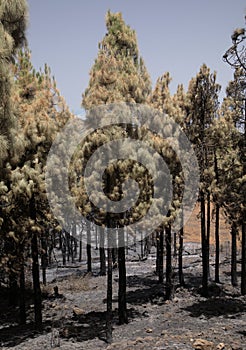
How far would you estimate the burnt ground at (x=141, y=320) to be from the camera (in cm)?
1030

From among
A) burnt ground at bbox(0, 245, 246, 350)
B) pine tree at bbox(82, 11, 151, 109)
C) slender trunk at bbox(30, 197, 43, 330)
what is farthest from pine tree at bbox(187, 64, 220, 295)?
slender trunk at bbox(30, 197, 43, 330)

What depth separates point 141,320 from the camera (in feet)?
44.5

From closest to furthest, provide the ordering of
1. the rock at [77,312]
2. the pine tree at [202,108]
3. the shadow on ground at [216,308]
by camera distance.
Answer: the shadow on ground at [216,308] → the rock at [77,312] → the pine tree at [202,108]

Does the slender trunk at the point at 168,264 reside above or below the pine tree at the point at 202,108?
below

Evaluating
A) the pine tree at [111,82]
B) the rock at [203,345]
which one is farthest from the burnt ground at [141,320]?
the pine tree at [111,82]

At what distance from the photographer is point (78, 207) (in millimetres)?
11289

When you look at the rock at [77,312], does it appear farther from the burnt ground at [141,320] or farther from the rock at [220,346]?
the rock at [220,346]

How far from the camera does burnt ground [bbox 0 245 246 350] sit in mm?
10300

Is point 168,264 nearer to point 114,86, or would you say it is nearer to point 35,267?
point 35,267

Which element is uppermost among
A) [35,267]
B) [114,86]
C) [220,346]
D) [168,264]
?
[114,86]

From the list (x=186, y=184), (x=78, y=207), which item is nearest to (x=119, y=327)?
(x=78, y=207)

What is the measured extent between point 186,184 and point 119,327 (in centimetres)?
620

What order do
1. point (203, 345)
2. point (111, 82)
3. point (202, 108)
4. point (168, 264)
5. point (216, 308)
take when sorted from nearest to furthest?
1. point (203, 345)
2. point (111, 82)
3. point (216, 308)
4. point (168, 264)
5. point (202, 108)

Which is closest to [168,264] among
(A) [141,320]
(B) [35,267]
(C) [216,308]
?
(C) [216,308]
